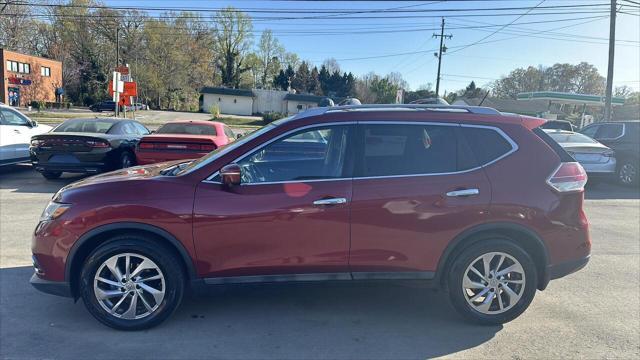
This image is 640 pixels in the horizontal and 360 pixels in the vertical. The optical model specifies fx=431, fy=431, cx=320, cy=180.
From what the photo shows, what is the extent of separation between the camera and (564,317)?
3.96 meters

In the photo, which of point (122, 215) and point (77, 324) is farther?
point (77, 324)

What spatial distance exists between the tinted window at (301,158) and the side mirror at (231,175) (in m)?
0.13

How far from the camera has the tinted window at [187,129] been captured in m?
9.98

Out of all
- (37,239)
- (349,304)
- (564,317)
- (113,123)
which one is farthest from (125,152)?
(564,317)

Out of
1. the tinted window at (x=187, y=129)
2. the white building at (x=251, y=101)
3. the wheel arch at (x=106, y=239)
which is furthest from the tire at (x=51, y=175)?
the white building at (x=251, y=101)

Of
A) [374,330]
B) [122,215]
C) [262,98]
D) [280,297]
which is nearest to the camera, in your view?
[122,215]

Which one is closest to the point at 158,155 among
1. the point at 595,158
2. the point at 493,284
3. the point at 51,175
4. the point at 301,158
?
the point at 51,175

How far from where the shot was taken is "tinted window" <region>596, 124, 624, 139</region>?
1248 cm

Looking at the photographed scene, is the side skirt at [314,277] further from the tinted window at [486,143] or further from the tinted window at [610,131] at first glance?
the tinted window at [610,131]

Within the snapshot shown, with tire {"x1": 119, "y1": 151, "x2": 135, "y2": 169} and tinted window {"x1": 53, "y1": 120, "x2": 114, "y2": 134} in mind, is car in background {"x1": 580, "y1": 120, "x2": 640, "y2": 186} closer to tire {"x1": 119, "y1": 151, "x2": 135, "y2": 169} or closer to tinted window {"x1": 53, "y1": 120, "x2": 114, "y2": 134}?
tire {"x1": 119, "y1": 151, "x2": 135, "y2": 169}

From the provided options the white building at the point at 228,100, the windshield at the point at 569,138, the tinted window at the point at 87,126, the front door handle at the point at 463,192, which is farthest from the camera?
the white building at the point at 228,100

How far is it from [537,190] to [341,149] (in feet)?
5.58

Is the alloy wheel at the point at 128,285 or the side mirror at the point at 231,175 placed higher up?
the side mirror at the point at 231,175

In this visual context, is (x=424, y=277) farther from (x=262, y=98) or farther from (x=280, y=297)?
(x=262, y=98)
